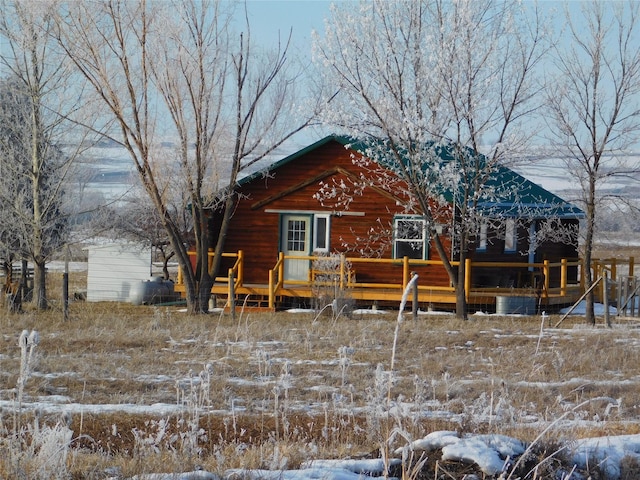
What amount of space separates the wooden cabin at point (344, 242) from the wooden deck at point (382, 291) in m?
0.03

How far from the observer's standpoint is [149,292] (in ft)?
103

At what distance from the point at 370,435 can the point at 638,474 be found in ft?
6.02

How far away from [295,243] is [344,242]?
1.64 metres

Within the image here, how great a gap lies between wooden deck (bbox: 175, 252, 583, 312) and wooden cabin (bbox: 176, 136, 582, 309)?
0.03 m

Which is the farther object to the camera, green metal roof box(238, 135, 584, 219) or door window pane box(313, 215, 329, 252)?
door window pane box(313, 215, 329, 252)

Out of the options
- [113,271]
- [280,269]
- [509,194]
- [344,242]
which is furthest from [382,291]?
[113,271]

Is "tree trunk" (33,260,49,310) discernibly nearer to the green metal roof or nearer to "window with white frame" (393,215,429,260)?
the green metal roof

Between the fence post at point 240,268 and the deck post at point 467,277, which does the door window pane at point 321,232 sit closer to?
the fence post at point 240,268

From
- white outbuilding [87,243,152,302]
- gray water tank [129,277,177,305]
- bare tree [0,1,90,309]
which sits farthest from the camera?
white outbuilding [87,243,152,302]

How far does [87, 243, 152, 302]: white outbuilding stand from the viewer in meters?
34.0

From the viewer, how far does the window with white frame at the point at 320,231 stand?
25.7 metres

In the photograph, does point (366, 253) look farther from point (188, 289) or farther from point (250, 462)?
point (250, 462)

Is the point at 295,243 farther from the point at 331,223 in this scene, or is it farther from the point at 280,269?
the point at 280,269

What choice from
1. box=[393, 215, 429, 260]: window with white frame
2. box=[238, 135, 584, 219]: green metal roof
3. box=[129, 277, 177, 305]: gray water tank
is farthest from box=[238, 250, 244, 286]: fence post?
box=[129, 277, 177, 305]: gray water tank
